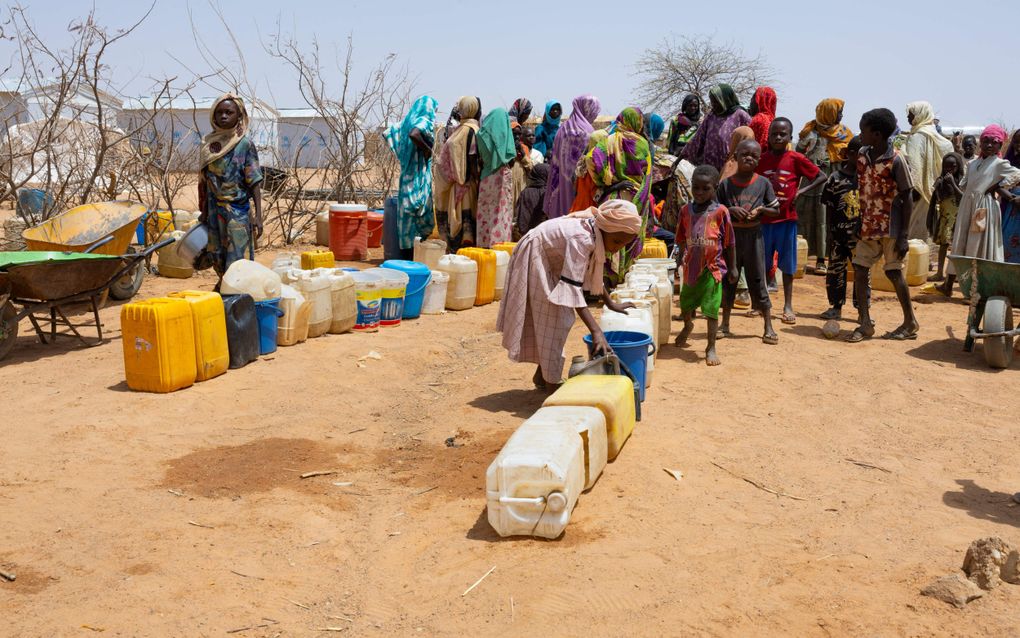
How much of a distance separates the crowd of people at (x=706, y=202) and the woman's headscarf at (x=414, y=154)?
0.06 feet

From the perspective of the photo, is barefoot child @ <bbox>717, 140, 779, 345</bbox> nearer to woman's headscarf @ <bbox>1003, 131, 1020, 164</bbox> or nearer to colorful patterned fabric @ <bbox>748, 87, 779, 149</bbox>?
colorful patterned fabric @ <bbox>748, 87, 779, 149</bbox>

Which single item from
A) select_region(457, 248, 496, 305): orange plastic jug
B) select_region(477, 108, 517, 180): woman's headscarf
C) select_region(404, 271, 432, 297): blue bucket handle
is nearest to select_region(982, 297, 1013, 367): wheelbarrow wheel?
select_region(457, 248, 496, 305): orange plastic jug

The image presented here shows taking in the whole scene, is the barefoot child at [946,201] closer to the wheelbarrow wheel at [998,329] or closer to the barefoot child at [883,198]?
the barefoot child at [883,198]

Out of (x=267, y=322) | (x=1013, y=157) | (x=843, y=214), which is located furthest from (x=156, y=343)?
(x=1013, y=157)

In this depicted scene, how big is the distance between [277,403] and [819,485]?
3.45 meters

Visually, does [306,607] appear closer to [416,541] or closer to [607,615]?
[416,541]

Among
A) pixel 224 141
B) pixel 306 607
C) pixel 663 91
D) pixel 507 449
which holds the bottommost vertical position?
pixel 306 607

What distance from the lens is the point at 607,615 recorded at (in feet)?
11.3

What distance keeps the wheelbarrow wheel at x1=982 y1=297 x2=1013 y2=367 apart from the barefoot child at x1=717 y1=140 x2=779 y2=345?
1.60 metres

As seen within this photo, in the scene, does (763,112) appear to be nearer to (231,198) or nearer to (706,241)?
(706,241)

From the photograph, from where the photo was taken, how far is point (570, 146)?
970cm

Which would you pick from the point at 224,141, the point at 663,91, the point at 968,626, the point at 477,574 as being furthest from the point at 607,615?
the point at 663,91

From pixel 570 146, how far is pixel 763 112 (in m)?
2.35

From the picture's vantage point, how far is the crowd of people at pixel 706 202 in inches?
228
